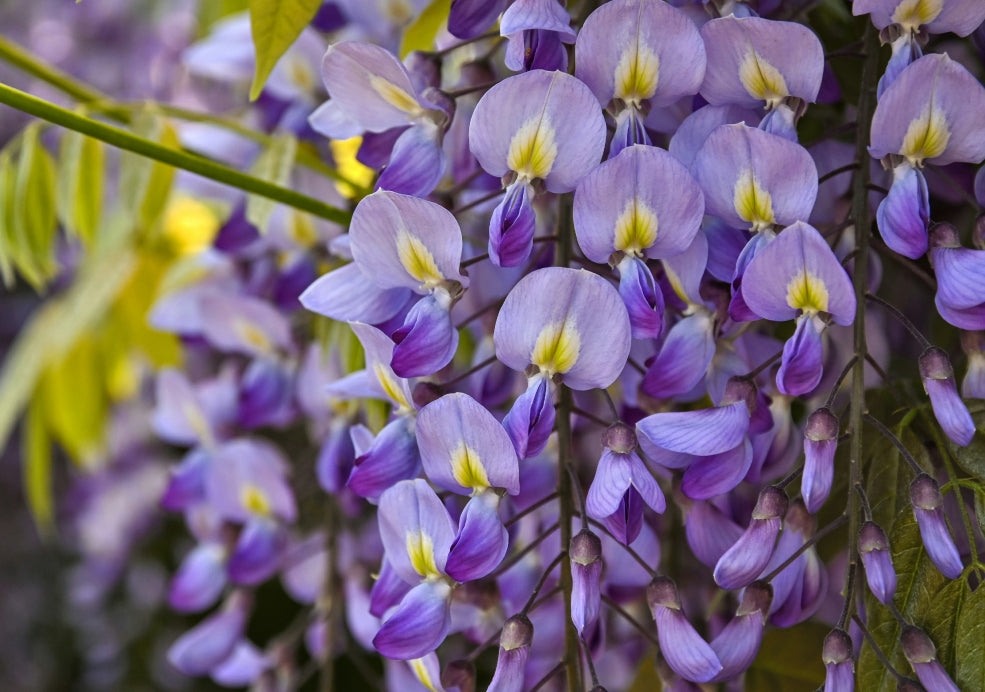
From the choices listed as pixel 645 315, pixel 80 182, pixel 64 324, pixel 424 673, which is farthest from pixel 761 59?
pixel 64 324

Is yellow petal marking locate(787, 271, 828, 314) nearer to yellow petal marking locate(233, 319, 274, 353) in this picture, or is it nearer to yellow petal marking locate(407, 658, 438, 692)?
yellow petal marking locate(407, 658, 438, 692)

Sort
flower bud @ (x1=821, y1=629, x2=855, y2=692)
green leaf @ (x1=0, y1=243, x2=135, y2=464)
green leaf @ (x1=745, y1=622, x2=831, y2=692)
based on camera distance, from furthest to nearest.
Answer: green leaf @ (x1=0, y1=243, x2=135, y2=464) < green leaf @ (x1=745, y1=622, x2=831, y2=692) < flower bud @ (x1=821, y1=629, x2=855, y2=692)

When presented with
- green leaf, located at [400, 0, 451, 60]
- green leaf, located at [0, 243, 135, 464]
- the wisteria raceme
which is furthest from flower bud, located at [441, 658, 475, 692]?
green leaf, located at [0, 243, 135, 464]

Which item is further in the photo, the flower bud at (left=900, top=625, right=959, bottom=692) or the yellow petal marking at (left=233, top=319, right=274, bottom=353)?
the yellow petal marking at (left=233, top=319, right=274, bottom=353)

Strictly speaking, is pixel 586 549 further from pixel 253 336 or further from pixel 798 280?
pixel 253 336

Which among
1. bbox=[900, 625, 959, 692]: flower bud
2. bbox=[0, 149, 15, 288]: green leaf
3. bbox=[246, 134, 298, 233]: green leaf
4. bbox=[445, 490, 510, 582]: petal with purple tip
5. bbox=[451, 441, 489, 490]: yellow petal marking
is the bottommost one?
bbox=[900, 625, 959, 692]: flower bud

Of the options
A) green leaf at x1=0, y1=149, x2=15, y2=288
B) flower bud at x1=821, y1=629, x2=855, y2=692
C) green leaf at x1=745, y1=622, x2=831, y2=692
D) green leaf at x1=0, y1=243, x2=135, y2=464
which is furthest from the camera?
green leaf at x1=0, y1=243, x2=135, y2=464
